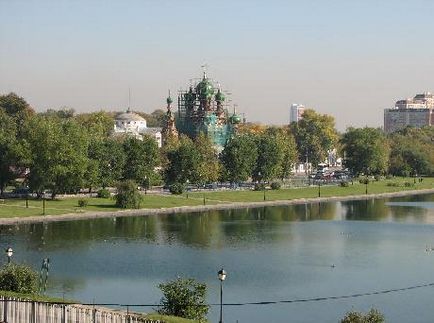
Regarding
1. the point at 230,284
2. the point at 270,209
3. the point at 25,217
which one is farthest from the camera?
the point at 270,209

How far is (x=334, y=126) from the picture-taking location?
160125mm

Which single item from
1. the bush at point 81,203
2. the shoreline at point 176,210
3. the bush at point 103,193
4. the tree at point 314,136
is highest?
the tree at point 314,136

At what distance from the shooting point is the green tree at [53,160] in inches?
3169

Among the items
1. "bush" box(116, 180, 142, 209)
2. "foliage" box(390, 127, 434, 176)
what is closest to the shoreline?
"bush" box(116, 180, 142, 209)

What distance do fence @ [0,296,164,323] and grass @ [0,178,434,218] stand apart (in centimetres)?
4282

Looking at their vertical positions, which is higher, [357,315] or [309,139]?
[309,139]

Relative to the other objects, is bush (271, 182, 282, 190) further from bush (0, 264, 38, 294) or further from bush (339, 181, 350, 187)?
bush (0, 264, 38, 294)

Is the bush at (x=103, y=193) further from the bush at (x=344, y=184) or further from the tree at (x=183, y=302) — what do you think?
the tree at (x=183, y=302)

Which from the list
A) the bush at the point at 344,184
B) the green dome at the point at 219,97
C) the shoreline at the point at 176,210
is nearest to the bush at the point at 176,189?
the shoreline at the point at 176,210

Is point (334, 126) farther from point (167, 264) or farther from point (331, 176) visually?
point (167, 264)

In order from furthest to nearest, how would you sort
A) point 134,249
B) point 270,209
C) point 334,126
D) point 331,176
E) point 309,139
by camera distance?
point 334,126 → point 309,139 → point 331,176 → point 270,209 → point 134,249

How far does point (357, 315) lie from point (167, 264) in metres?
23.6

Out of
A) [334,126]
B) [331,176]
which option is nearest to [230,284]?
[331,176]

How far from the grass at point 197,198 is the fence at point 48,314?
42.8 metres
